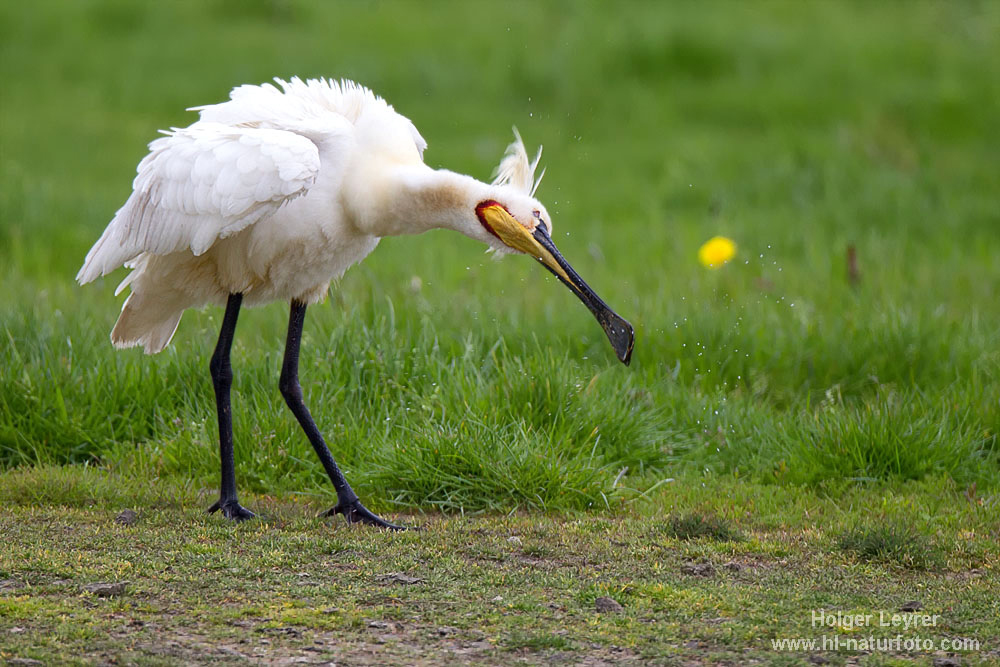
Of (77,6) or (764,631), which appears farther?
(77,6)

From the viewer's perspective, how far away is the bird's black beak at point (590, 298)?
16.0ft

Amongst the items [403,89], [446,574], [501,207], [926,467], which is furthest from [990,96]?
[446,574]

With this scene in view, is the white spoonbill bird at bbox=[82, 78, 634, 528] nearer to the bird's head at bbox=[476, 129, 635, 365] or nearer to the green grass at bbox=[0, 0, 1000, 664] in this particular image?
the bird's head at bbox=[476, 129, 635, 365]

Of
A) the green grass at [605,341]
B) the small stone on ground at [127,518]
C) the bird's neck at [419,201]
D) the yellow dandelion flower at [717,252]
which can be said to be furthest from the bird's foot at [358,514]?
the yellow dandelion flower at [717,252]

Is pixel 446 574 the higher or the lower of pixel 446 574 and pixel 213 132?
the lower

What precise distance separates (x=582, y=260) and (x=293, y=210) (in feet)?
14.9

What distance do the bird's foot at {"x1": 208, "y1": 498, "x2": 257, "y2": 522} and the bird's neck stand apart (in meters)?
1.21

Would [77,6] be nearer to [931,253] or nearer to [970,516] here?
[931,253]

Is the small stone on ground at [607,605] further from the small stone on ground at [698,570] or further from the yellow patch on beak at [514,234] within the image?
the yellow patch on beak at [514,234]

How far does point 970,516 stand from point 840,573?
101 centimetres

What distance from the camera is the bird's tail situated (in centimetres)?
557

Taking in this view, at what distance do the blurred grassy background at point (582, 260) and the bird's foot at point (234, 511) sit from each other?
0.47 metres

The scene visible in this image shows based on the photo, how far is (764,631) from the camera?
3.93 m

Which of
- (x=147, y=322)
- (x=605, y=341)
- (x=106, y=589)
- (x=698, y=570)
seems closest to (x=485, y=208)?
(x=698, y=570)
